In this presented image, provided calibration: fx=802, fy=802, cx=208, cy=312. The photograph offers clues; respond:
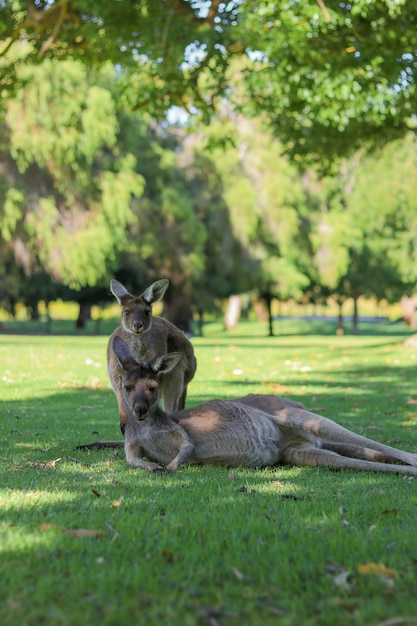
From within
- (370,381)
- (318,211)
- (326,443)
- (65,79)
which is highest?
(65,79)

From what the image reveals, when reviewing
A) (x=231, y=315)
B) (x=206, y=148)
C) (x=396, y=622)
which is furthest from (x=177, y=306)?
(x=396, y=622)

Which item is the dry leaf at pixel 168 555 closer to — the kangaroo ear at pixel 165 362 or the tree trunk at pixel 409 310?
the kangaroo ear at pixel 165 362

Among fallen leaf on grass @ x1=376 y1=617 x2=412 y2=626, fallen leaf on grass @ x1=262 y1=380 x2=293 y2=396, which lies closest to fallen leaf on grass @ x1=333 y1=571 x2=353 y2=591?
fallen leaf on grass @ x1=376 y1=617 x2=412 y2=626

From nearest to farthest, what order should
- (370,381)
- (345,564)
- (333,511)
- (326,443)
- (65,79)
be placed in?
1. (345,564)
2. (333,511)
3. (326,443)
4. (370,381)
5. (65,79)

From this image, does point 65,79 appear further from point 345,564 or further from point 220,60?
point 345,564

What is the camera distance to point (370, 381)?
16.0 m

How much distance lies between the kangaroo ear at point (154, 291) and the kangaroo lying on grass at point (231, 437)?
58.8 inches

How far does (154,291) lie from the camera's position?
8375 millimetres

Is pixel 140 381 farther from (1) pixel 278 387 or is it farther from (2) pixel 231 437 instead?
(1) pixel 278 387

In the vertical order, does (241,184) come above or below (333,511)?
A: above

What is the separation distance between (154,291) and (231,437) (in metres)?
2.35

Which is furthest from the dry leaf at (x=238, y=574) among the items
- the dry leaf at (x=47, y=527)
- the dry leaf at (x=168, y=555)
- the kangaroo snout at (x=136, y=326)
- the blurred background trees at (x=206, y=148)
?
the blurred background trees at (x=206, y=148)

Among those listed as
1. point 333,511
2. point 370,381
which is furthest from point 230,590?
point 370,381

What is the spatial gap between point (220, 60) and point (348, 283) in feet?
125
